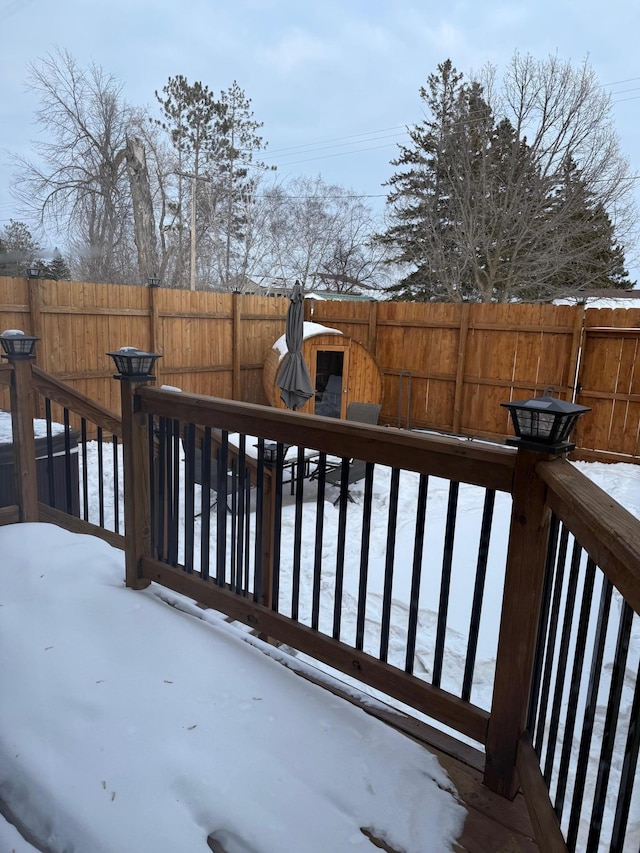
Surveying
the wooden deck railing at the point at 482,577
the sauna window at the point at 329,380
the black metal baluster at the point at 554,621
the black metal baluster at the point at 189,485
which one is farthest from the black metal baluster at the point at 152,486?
the sauna window at the point at 329,380

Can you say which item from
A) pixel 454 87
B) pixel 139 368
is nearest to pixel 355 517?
pixel 139 368

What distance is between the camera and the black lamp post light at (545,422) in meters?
1.24

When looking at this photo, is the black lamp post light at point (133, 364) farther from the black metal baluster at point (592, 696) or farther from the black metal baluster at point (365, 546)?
the black metal baluster at point (592, 696)

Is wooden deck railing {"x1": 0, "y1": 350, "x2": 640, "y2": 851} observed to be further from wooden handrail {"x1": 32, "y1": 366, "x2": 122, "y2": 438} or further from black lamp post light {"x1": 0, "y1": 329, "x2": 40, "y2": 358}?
black lamp post light {"x1": 0, "y1": 329, "x2": 40, "y2": 358}

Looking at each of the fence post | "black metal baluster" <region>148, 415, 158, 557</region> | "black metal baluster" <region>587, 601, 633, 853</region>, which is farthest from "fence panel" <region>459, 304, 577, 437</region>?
"black metal baluster" <region>587, 601, 633, 853</region>

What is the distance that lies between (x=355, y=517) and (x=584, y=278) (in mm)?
12063

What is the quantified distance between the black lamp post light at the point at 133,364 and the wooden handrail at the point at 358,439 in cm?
6

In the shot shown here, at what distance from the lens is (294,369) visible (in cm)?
704

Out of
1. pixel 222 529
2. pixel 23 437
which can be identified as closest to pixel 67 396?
pixel 23 437

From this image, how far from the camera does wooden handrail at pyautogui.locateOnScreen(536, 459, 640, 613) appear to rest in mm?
830

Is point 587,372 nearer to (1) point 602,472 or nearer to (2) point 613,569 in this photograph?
(1) point 602,472

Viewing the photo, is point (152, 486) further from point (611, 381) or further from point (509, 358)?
point (509, 358)

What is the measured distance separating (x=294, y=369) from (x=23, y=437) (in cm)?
434

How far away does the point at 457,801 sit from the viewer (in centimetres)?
142
